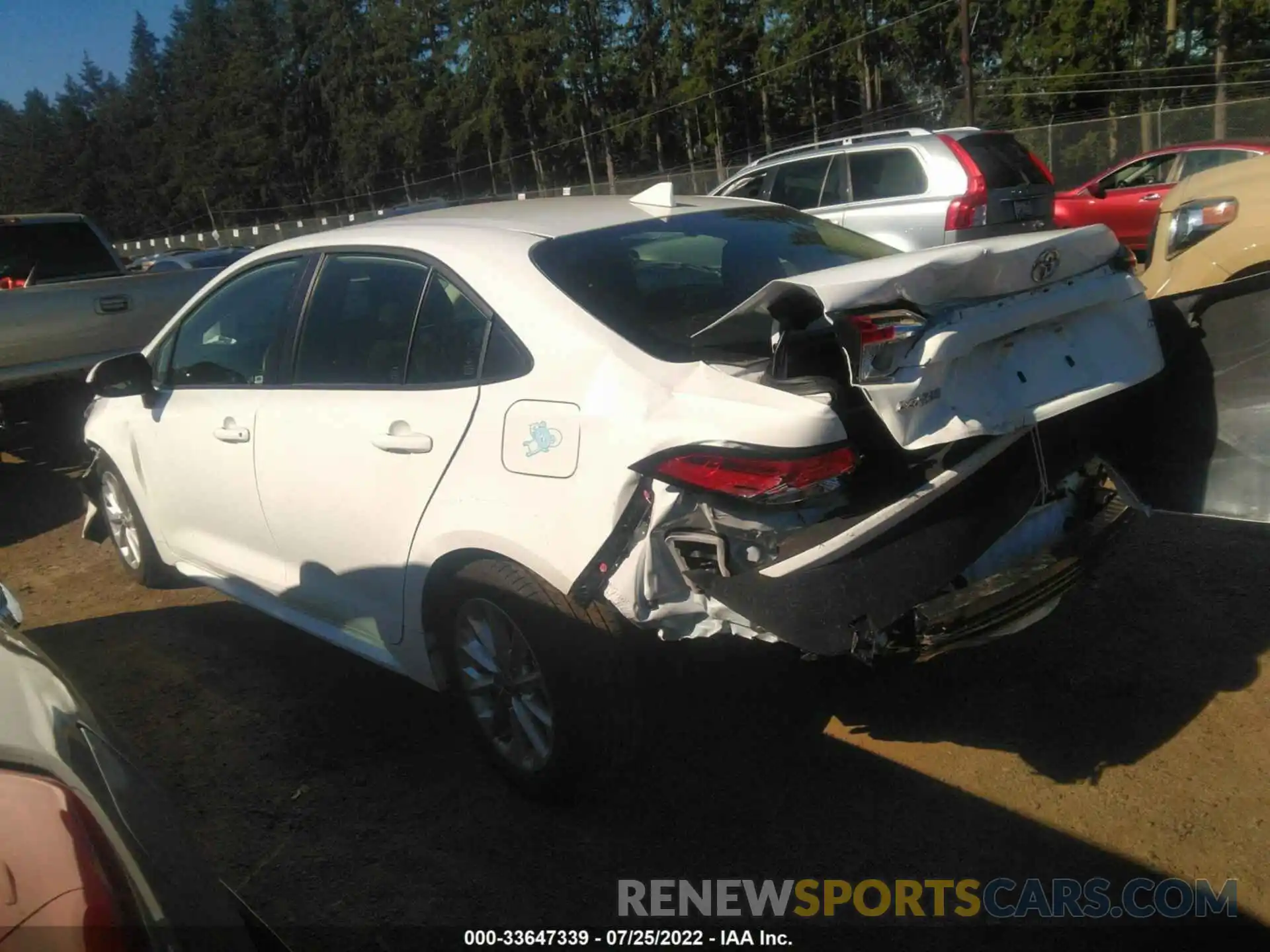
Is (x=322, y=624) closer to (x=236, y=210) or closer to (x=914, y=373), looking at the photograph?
(x=914, y=373)

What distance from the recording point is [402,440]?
319 cm

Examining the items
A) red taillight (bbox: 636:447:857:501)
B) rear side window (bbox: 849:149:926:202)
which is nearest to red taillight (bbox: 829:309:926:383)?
red taillight (bbox: 636:447:857:501)

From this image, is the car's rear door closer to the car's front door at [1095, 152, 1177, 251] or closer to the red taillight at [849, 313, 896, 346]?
the red taillight at [849, 313, 896, 346]

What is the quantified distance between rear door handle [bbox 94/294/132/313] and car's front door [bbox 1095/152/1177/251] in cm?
1178

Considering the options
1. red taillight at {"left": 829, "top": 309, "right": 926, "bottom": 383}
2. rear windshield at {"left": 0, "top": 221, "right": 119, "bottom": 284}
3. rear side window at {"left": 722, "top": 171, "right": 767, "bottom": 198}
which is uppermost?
rear windshield at {"left": 0, "top": 221, "right": 119, "bottom": 284}

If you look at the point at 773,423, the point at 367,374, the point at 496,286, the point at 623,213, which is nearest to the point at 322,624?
the point at 367,374

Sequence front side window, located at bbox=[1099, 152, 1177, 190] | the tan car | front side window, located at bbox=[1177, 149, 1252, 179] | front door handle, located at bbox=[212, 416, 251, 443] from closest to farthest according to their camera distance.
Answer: front door handle, located at bbox=[212, 416, 251, 443], the tan car, front side window, located at bbox=[1177, 149, 1252, 179], front side window, located at bbox=[1099, 152, 1177, 190]

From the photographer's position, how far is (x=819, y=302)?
2.50m

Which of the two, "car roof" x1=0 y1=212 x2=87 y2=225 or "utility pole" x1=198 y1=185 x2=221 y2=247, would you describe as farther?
"utility pole" x1=198 y1=185 x2=221 y2=247

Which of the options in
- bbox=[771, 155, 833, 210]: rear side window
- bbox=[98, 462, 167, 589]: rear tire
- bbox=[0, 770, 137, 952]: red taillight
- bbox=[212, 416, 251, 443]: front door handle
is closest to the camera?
bbox=[0, 770, 137, 952]: red taillight

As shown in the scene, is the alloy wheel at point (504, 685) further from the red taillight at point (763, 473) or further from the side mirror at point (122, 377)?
the side mirror at point (122, 377)

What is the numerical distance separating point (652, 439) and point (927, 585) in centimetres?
74

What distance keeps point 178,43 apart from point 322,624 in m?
104

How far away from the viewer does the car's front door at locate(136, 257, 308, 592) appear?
392 cm
